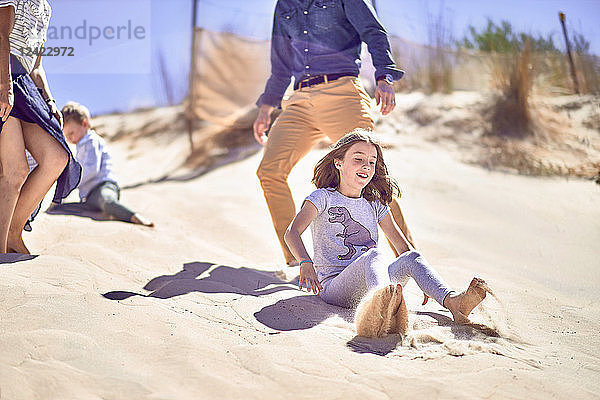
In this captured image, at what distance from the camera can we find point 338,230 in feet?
8.94

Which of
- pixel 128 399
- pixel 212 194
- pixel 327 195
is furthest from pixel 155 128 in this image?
pixel 128 399

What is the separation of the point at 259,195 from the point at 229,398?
158 inches

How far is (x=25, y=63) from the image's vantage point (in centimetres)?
293

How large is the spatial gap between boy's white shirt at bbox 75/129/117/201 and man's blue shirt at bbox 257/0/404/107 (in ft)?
6.92

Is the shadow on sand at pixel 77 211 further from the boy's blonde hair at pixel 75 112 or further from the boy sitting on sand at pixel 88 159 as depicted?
the boy's blonde hair at pixel 75 112

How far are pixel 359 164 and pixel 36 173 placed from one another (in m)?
1.70

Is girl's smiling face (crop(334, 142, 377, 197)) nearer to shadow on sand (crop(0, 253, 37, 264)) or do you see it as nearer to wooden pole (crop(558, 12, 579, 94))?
shadow on sand (crop(0, 253, 37, 264))

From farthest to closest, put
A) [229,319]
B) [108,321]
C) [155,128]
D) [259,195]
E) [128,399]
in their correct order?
[155,128] → [259,195] → [229,319] → [108,321] → [128,399]

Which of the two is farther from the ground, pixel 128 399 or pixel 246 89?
pixel 246 89

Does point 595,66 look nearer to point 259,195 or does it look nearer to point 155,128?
point 259,195

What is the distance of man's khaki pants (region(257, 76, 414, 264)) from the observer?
3.14 meters

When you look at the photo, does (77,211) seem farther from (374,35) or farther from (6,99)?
(374,35)

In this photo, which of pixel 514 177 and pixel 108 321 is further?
pixel 514 177

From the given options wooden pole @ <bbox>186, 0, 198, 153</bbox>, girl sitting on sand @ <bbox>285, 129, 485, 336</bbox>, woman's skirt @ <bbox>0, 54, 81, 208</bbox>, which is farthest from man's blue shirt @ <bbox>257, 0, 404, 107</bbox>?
wooden pole @ <bbox>186, 0, 198, 153</bbox>
